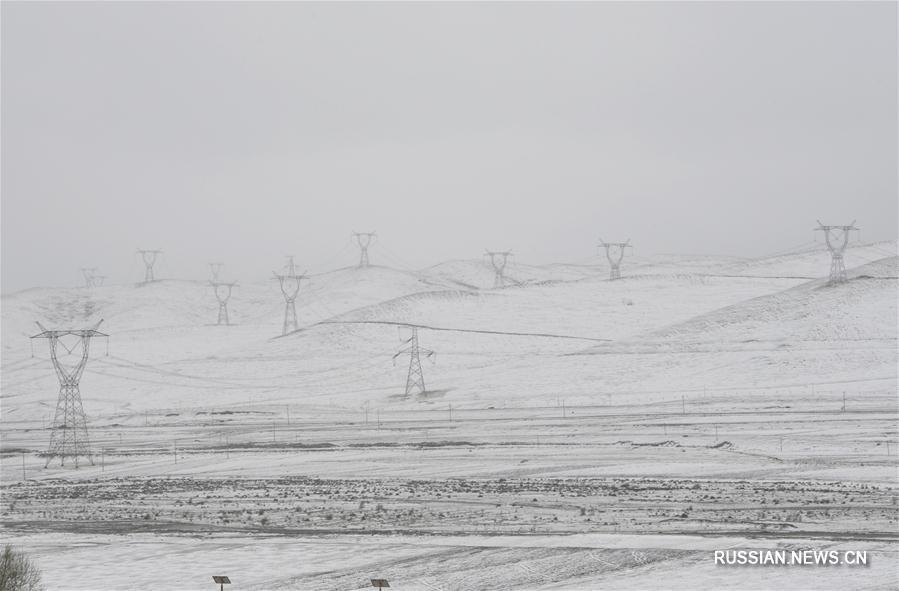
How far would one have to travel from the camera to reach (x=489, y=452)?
55.5 m

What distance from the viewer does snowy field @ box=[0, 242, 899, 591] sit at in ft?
94.5

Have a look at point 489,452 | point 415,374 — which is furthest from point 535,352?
point 489,452

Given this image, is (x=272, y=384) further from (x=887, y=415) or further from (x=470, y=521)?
(x=470, y=521)

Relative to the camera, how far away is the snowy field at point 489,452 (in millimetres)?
28812

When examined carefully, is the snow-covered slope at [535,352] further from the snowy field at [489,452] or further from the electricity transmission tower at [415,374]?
the electricity transmission tower at [415,374]

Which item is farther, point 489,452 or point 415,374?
point 415,374

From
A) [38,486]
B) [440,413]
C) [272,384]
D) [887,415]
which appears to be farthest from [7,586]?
[272,384]

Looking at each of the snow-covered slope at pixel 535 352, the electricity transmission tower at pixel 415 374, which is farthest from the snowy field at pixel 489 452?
the electricity transmission tower at pixel 415 374

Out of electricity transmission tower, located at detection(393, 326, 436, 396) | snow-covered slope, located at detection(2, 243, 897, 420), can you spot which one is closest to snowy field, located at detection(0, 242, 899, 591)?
snow-covered slope, located at detection(2, 243, 897, 420)

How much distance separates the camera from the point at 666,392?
83000mm

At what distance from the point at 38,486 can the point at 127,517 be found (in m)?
13.8

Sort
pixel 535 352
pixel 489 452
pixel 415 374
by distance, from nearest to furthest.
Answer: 1. pixel 489 452
2. pixel 415 374
3. pixel 535 352

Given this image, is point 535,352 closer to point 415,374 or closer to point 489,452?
point 415,374

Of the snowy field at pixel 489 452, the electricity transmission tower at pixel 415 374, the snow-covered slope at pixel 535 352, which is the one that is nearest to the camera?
the snowy field at pixel 489 452
